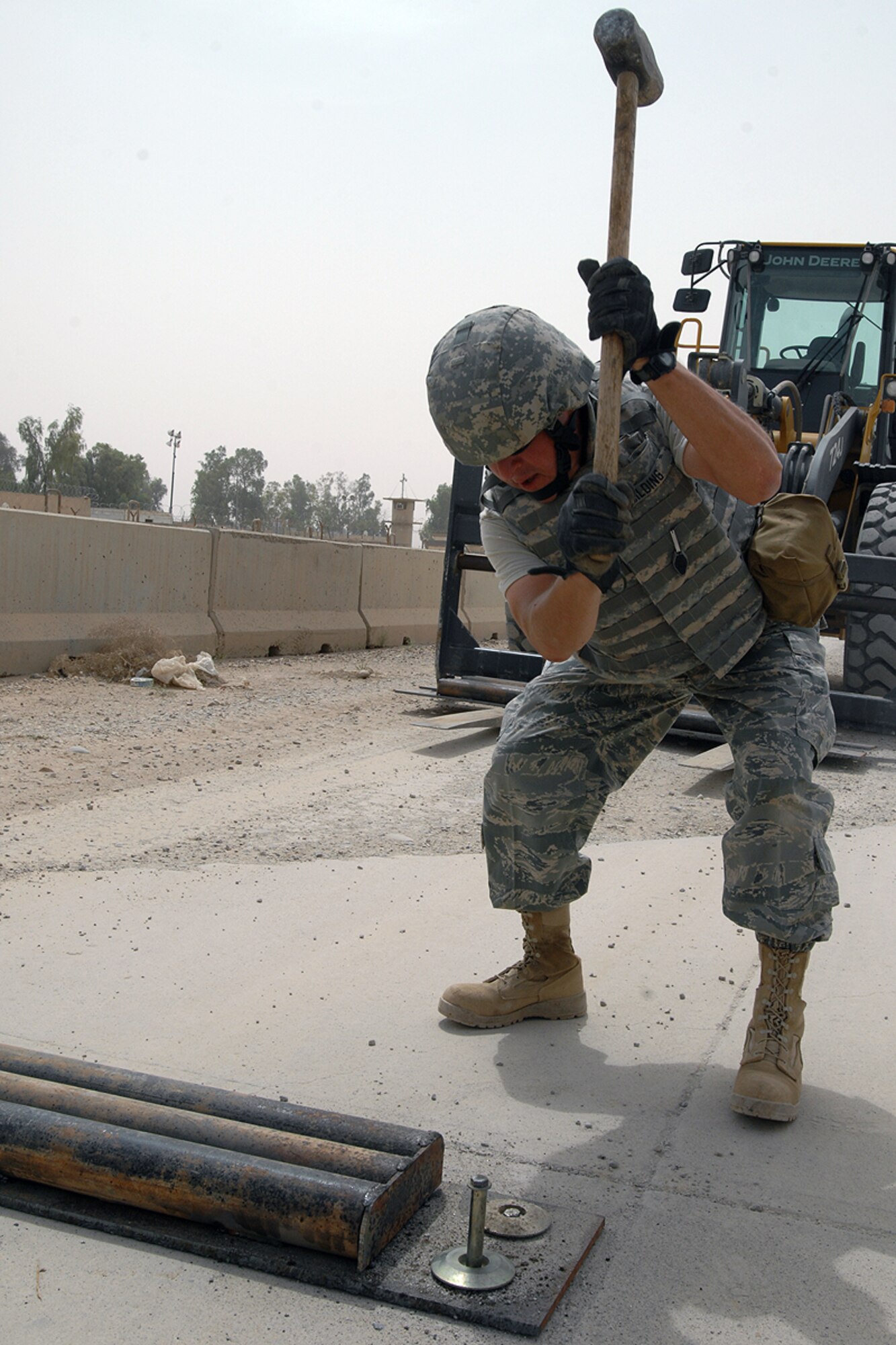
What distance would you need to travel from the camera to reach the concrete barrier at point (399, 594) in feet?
37.1

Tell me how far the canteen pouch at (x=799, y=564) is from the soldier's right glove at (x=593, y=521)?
0.54 meters

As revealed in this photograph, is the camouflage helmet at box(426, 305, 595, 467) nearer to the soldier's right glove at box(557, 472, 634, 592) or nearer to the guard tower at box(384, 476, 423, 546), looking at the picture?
the soldier's right glove at box(557, 472, 634, 592)

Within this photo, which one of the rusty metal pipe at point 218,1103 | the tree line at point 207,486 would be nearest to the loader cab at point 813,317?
the rusty metal pipe at point 218,1103

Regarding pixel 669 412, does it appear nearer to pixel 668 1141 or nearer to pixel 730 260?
pixel 668 1141

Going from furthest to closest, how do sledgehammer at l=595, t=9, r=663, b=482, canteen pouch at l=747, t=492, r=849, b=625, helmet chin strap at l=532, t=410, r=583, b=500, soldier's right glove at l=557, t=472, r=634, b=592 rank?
1. canteen pouch at l=747, t=492, r=849, b=625
2. helmet chin strap at l=532, t=410, r=583, b=500
3. sledgehammer at l=595, t=9, r=663, b=482
4. soldier's right glove at l=557, t=472, r=634, b=592

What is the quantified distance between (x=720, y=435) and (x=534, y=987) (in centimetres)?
135

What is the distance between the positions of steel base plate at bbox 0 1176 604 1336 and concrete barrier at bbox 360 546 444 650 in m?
9.30

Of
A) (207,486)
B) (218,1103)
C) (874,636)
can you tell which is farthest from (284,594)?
(207,486)

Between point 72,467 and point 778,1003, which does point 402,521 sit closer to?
point 778,1003

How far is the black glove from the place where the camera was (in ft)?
7.38

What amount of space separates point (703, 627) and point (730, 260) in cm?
571

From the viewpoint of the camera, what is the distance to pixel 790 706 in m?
2.56

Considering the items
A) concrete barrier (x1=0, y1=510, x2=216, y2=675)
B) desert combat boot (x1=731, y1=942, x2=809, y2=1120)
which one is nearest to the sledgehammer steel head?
desert combat boot (x1=731, y1=942, x2=809, y2=1120)

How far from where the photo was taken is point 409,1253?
6.02 feet
